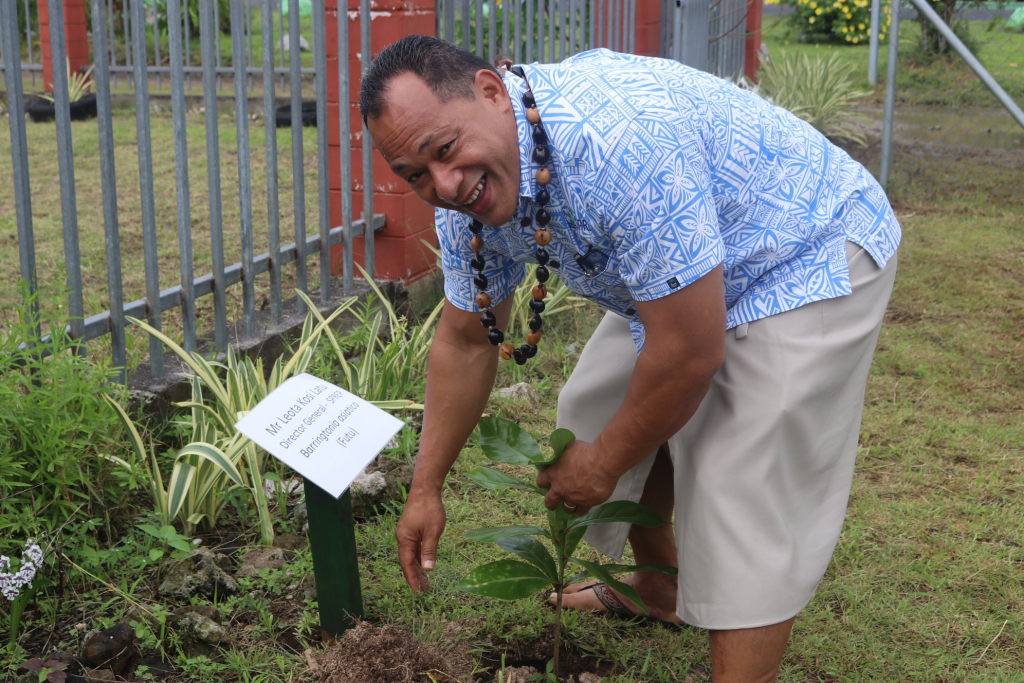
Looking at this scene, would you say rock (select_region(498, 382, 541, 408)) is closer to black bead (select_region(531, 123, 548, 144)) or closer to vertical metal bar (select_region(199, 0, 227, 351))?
vertical metal bar (select_region(199, 0, 227, 351))

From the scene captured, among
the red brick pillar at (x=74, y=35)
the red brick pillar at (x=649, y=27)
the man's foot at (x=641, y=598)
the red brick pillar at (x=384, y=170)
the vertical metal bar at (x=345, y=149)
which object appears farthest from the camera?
the red brick pillar at (x=74, y=35)

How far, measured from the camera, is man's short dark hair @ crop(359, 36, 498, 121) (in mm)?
1403

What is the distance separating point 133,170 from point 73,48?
458cm

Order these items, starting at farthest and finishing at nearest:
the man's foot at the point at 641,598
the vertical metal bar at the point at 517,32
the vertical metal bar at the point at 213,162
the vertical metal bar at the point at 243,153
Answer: the vertical metal bar at the point at 517,32 → the vertical metal bar at the point at 243,153 → the vertical metal bar at the point at 213,162 → the man's foot at the point at 641,598

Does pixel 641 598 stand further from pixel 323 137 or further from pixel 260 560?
pixel 323 137

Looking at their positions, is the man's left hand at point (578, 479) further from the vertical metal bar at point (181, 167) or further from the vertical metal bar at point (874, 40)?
the vertical metal bar at point (874, 40)

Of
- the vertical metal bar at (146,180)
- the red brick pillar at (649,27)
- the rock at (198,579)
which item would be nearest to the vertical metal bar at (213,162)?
the vertical metal bar at (146,180)

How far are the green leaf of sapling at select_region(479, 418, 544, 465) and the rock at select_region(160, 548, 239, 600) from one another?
2.63 ft

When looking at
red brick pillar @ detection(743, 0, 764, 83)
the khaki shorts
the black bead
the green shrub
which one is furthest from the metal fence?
red brick pillar @ detection(743, 0, 764, 83)

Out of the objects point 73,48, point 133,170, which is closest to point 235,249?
point 133,170

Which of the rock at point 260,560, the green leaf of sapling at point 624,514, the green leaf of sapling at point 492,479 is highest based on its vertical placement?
the green leaf of sapling at point 492,479

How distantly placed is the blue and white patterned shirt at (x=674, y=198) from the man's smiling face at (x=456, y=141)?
37 millimetres

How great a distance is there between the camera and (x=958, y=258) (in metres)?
5.52

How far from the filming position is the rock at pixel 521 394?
3.36 m
